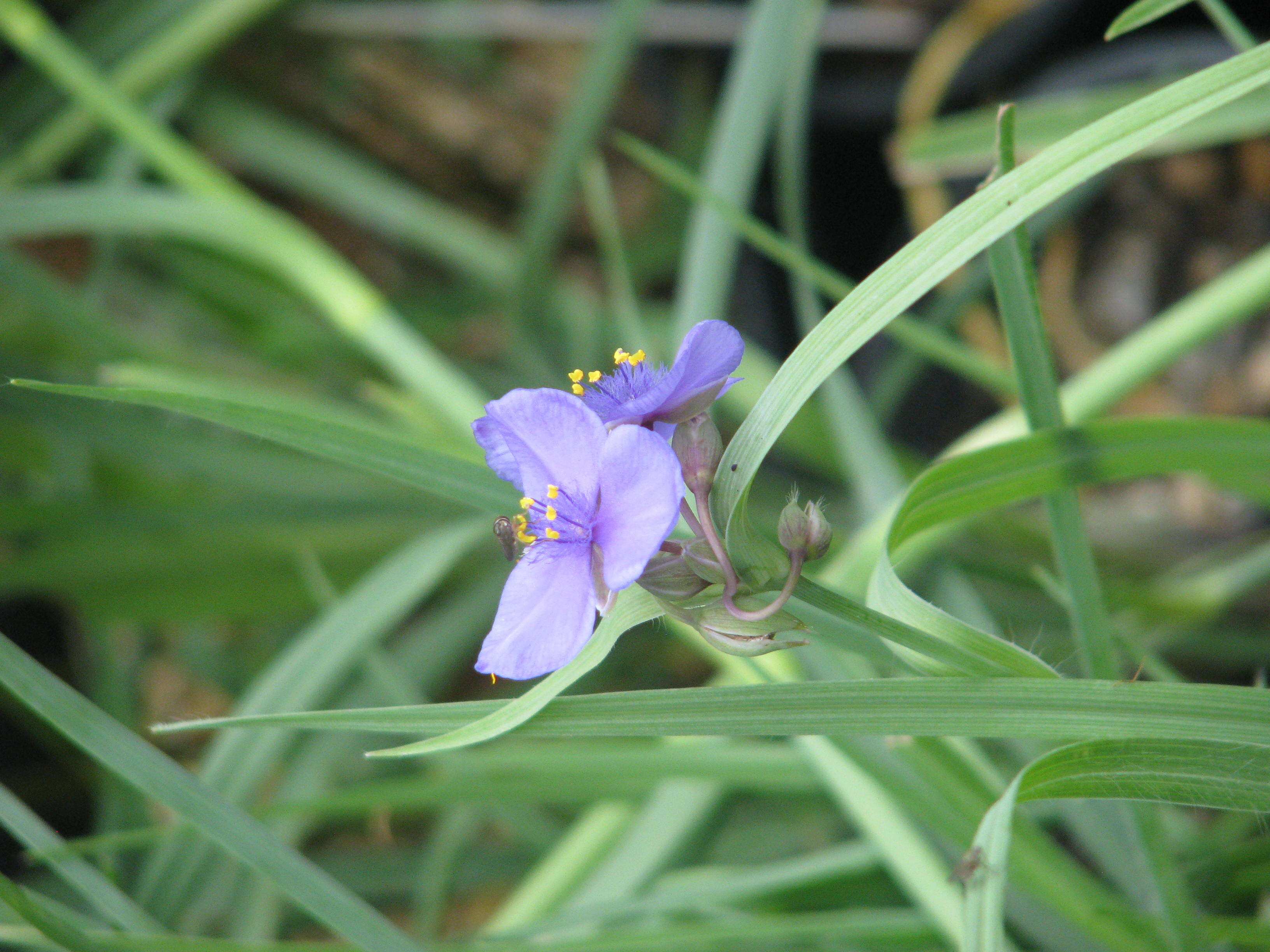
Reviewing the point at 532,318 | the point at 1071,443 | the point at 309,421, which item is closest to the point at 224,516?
the point at 532,318

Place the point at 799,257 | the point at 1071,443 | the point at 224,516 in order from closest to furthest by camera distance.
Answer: the point at 1071,443
the point at 799,257
the point at 224,516

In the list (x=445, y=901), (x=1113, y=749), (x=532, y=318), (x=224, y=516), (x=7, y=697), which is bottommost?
(x=1113, y=749)

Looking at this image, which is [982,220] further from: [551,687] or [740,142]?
[740,142]

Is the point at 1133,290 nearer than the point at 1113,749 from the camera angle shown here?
No

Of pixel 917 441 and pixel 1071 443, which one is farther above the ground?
pixel 917 441

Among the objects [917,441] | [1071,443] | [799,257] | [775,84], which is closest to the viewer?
[1071,443]

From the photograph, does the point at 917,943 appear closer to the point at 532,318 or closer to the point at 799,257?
the point at 799,257
